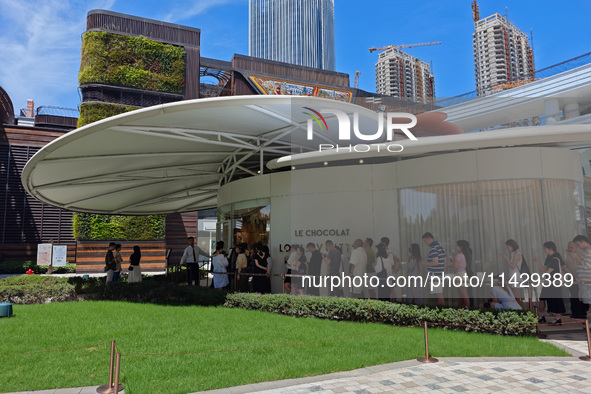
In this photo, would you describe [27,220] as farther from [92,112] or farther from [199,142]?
[199,142]

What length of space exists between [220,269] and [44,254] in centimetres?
2005

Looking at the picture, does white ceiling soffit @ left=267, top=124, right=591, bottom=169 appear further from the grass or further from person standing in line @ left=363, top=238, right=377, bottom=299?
the grass

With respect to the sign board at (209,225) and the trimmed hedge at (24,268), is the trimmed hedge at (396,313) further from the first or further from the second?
the sign board at (209,225)

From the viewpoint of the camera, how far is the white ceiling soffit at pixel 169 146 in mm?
10188

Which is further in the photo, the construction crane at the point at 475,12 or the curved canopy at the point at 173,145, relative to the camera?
the construction crane at the point at 475,12

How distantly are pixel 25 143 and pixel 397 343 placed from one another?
115 ft

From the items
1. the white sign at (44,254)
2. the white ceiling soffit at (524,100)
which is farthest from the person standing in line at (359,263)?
the white sign at (44,254)

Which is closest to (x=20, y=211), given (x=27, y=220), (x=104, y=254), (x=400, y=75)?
(x=27, y=220)

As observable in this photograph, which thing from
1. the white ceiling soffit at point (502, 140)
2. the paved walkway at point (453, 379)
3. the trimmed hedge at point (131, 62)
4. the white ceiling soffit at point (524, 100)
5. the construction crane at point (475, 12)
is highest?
the construction crane at point (475, 12)

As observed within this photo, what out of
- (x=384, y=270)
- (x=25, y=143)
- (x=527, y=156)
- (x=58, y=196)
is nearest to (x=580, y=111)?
(x=527, y=156)

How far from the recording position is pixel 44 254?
27297mm

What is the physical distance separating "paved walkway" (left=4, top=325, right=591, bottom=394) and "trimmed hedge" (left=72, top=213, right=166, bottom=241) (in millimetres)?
27322

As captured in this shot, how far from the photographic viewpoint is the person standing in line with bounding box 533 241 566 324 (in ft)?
30.1

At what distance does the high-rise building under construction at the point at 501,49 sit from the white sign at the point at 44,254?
124 m
